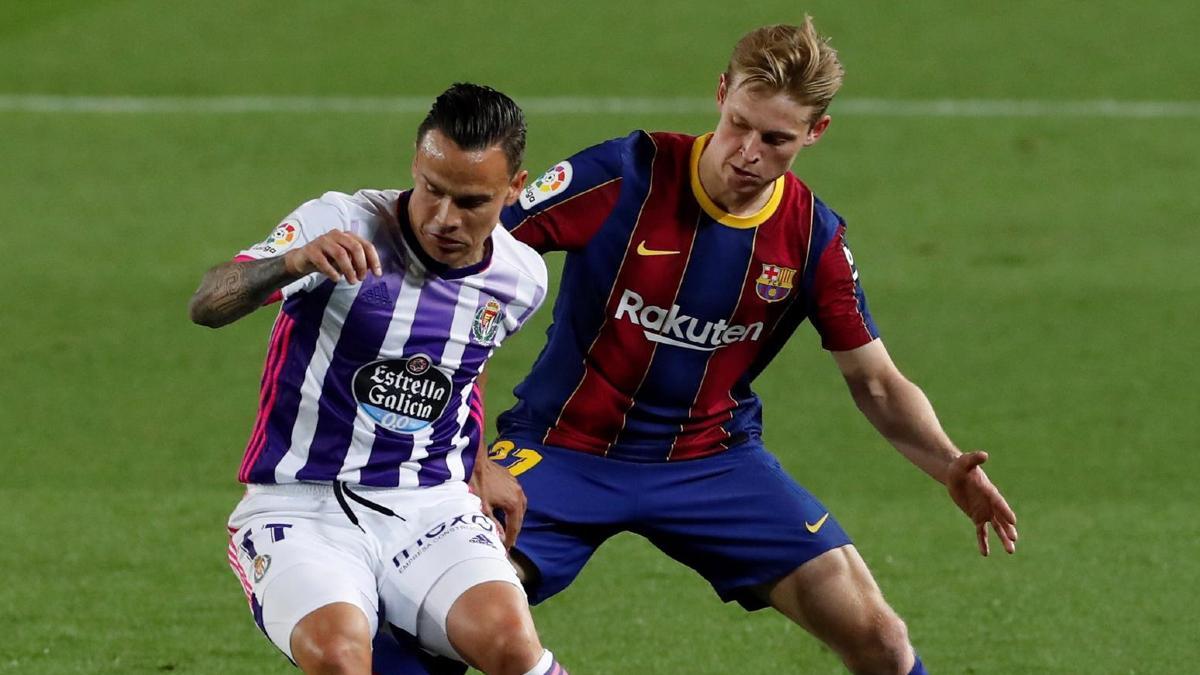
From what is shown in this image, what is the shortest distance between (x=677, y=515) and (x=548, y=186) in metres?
1.08

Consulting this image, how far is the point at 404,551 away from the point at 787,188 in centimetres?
176

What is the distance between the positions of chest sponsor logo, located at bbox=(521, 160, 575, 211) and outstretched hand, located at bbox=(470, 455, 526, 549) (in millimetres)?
803

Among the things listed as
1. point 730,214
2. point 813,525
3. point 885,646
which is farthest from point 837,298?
point 885,646

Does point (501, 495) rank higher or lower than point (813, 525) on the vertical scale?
higher

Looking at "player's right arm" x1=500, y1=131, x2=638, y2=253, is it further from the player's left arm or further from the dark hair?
the player's left arm

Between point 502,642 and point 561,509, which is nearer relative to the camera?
point 502,642

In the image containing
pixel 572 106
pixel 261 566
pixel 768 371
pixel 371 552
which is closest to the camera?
pixel 261 566

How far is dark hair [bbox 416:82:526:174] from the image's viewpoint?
5094 millimetres

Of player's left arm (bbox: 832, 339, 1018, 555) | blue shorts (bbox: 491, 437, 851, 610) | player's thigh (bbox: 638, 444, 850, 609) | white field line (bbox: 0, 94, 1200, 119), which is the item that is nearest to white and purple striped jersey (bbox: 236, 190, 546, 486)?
blue shorts (bbox: 491, 437, 851, 610)

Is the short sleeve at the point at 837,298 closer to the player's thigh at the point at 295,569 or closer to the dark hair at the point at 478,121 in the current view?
the dark hair at the point at 478,121

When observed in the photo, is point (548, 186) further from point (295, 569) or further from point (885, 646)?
point (885, 646)

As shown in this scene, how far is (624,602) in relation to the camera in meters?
7.71

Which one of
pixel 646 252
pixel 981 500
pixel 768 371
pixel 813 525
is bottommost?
pixel 768 371

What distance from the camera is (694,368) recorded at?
6.13 m
